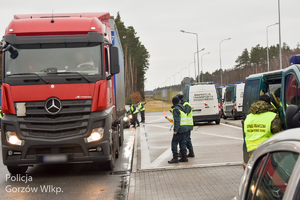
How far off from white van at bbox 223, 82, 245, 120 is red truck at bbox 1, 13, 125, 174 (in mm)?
18480

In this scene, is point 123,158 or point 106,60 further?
point 123,158

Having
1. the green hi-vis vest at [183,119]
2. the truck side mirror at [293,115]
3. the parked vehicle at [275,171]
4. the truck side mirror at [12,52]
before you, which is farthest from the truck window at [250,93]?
the parked vehicle at [275,171]

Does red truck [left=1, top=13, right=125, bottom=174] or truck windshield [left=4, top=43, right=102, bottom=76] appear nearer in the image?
red truck [left=1, top=13, right=125, bottom=174]

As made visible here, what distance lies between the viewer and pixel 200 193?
6.83 metres

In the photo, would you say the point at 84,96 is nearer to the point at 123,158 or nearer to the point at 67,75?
the point at 67,75

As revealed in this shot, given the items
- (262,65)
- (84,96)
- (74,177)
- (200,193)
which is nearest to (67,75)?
(84,96)

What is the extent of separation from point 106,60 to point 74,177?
2916mm

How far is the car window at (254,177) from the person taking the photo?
8.57ft

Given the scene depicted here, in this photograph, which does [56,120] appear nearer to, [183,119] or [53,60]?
[53,60]

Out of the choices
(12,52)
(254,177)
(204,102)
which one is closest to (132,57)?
(204,102)

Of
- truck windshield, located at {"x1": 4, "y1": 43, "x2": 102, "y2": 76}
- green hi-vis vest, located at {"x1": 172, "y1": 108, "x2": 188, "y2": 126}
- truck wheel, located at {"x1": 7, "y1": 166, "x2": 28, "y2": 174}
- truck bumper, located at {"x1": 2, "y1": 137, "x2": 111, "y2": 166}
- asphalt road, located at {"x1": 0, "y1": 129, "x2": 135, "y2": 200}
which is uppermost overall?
truck windshield, located at {"x1": 4, "y1": 43, "x2": 102, "y2": 76}

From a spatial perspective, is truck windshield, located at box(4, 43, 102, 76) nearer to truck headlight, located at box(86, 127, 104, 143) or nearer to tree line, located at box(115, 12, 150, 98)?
truck headlight, located at box(86, 127, 104, 143)

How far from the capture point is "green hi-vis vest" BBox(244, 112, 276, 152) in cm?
575

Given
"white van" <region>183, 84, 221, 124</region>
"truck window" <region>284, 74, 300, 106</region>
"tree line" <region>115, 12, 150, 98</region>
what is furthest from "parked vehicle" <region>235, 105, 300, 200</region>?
"tree line" <region>115, 12, 150, 98</region>
